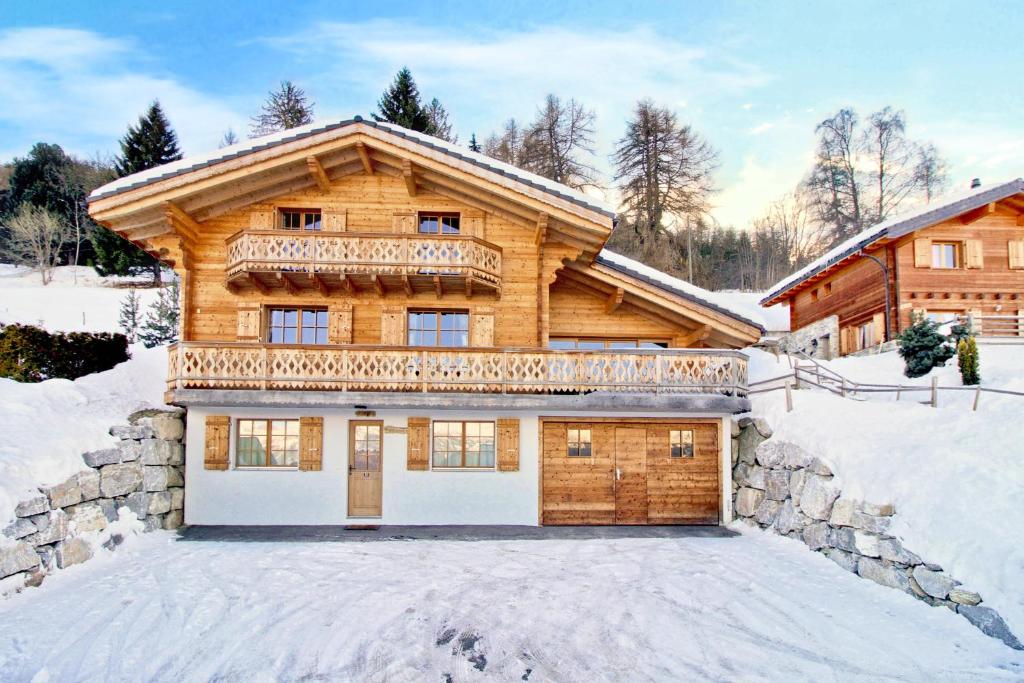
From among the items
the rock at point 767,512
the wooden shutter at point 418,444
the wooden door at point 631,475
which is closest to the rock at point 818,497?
the rock at point 767,512

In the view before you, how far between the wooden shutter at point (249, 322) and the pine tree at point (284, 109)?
98.4 feet

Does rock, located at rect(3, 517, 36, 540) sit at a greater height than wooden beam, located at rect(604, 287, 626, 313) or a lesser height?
lesser

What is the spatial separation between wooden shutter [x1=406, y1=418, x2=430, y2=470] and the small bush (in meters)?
8.46

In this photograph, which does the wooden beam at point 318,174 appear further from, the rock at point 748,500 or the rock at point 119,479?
A: the rock at point 748,500

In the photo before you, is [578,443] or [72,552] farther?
[578,443]

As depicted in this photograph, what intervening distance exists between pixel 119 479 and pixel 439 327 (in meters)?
7.83

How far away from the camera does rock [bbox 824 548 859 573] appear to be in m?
10.7

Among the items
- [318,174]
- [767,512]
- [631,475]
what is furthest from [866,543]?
[318,174]

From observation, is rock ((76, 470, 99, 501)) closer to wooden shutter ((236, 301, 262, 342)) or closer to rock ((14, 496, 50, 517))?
rock ((14, 496, 50, 517))

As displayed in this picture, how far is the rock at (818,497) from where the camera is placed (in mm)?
11648

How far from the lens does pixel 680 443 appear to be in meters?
15.3

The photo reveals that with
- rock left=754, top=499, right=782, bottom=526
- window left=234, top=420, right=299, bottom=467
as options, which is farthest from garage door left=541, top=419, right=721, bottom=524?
window left=234, top=420, right=299, bottom=467

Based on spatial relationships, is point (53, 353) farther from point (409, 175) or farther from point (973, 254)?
point (973, 254)

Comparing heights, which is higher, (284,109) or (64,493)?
(284,109)
